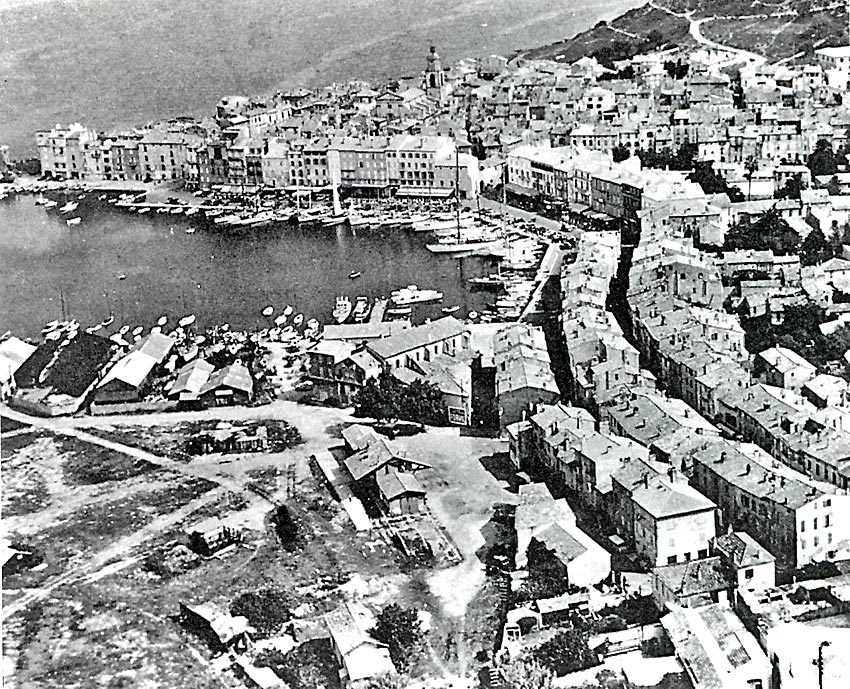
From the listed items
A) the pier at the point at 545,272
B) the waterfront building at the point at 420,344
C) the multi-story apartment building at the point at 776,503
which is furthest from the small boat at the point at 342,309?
the multi-story apartment building at the point at 776,503

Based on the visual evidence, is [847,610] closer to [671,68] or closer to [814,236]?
[814,236]

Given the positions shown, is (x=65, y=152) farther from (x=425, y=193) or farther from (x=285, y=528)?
(x=285, y=528)

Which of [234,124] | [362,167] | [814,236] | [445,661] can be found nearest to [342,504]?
[445,661]

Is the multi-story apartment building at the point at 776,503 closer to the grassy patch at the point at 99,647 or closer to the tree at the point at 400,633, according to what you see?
the tree at the point at 400,633

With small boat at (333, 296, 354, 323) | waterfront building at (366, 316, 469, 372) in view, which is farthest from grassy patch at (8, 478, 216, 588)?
small boat at (333, 296, 354, 323)

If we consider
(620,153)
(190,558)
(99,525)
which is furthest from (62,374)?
(620,153)
